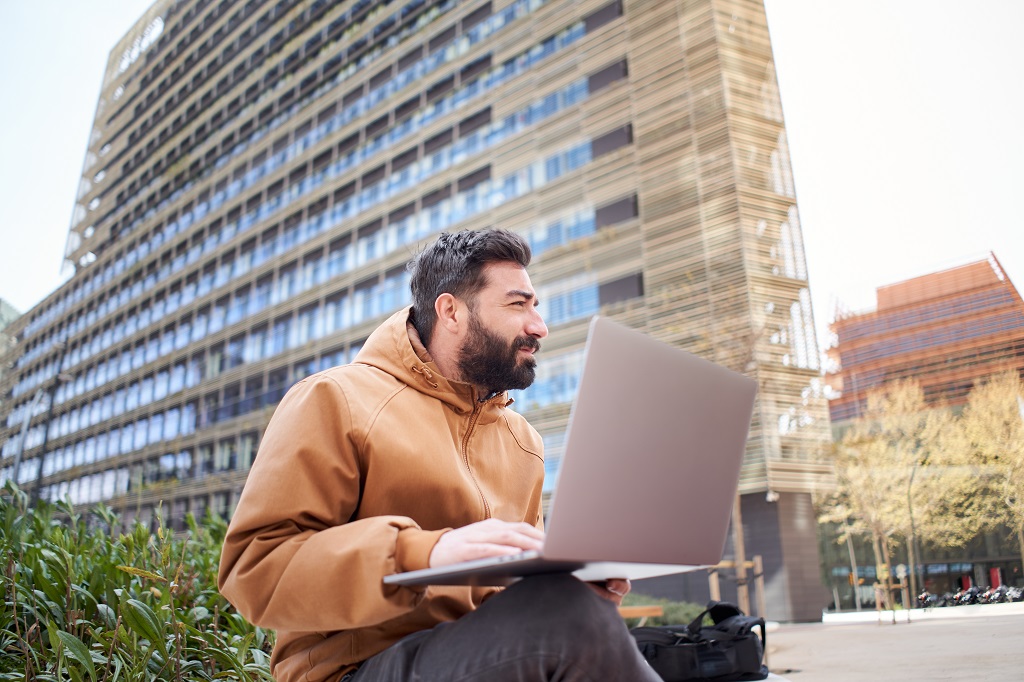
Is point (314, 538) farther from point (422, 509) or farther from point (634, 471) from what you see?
point (634, 471)

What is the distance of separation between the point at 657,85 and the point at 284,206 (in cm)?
1074

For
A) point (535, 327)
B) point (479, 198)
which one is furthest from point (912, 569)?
point (479, 198)

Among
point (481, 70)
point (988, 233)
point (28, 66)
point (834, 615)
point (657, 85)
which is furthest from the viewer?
point (481, 70)

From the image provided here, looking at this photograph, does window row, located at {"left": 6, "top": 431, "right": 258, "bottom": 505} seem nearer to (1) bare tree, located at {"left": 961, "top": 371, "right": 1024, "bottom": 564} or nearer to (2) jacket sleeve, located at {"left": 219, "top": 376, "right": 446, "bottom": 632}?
(1) bare tree, located at {"left": 961, "top": 371, "right": 1024, "bottom": 564}

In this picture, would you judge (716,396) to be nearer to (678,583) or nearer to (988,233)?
(988,233)

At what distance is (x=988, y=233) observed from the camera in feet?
10.9

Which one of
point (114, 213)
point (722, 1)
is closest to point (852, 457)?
point (722, 1)

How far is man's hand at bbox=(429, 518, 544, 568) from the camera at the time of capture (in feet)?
2.57

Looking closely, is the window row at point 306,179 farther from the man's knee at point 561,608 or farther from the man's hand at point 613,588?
the man's knee at point 561,608

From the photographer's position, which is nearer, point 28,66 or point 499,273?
point 499,273

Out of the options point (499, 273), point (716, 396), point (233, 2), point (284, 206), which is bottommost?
point (716, 396)

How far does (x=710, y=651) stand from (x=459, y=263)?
1.45 metres

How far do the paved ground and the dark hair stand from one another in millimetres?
1724

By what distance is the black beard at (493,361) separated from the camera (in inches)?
50.9
